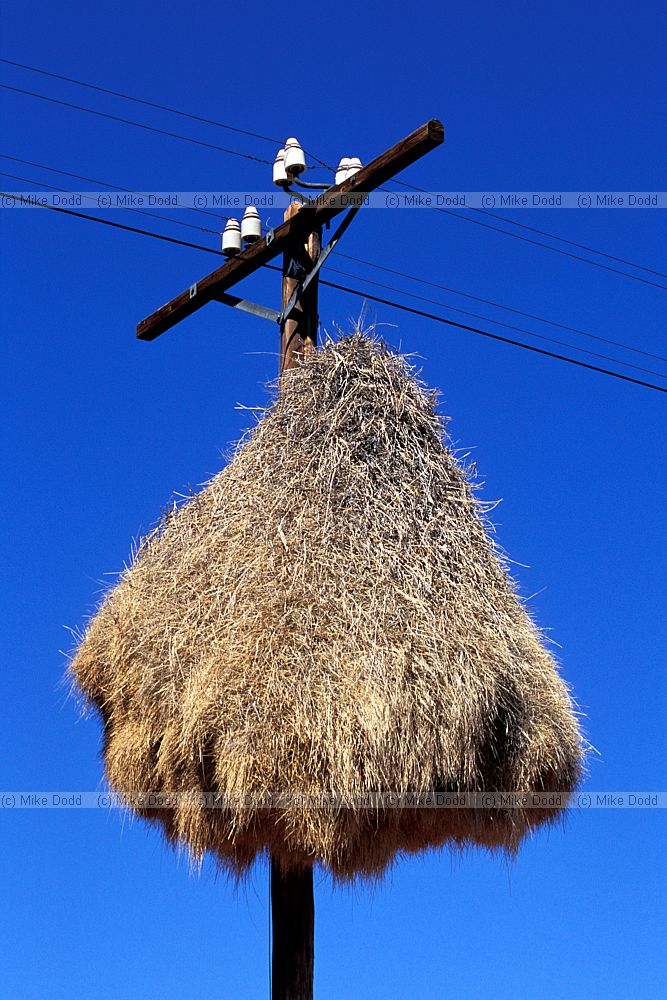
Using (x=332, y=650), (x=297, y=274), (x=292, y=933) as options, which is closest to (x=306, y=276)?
(x=297, y=274)

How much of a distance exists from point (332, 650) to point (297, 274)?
3371 millimetres

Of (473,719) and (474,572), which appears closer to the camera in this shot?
(473,719)

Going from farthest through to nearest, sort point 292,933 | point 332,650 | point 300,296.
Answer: point 300,296 < point 292,933 < point 332,650

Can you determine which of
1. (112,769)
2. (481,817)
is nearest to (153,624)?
Answer: (112,769)

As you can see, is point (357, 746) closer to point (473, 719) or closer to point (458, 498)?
point (473, 719)

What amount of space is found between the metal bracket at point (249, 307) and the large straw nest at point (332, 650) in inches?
27.6

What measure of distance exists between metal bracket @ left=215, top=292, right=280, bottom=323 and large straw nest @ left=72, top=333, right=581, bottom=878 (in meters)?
0.70

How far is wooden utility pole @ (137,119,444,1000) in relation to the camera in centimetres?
924

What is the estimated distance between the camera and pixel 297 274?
34.2 feet

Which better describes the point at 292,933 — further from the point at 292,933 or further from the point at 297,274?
the point at 297,274

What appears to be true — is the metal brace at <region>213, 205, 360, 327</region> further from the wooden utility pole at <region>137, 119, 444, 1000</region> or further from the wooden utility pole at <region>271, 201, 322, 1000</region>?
the wooden utility pole at <region>271, 201, 322, 1000</region>

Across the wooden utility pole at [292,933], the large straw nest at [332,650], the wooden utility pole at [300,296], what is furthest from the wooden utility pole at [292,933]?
the wooden utility pole at [300,296]

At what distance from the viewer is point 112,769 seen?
907 cm

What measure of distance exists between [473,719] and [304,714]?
100 cm
